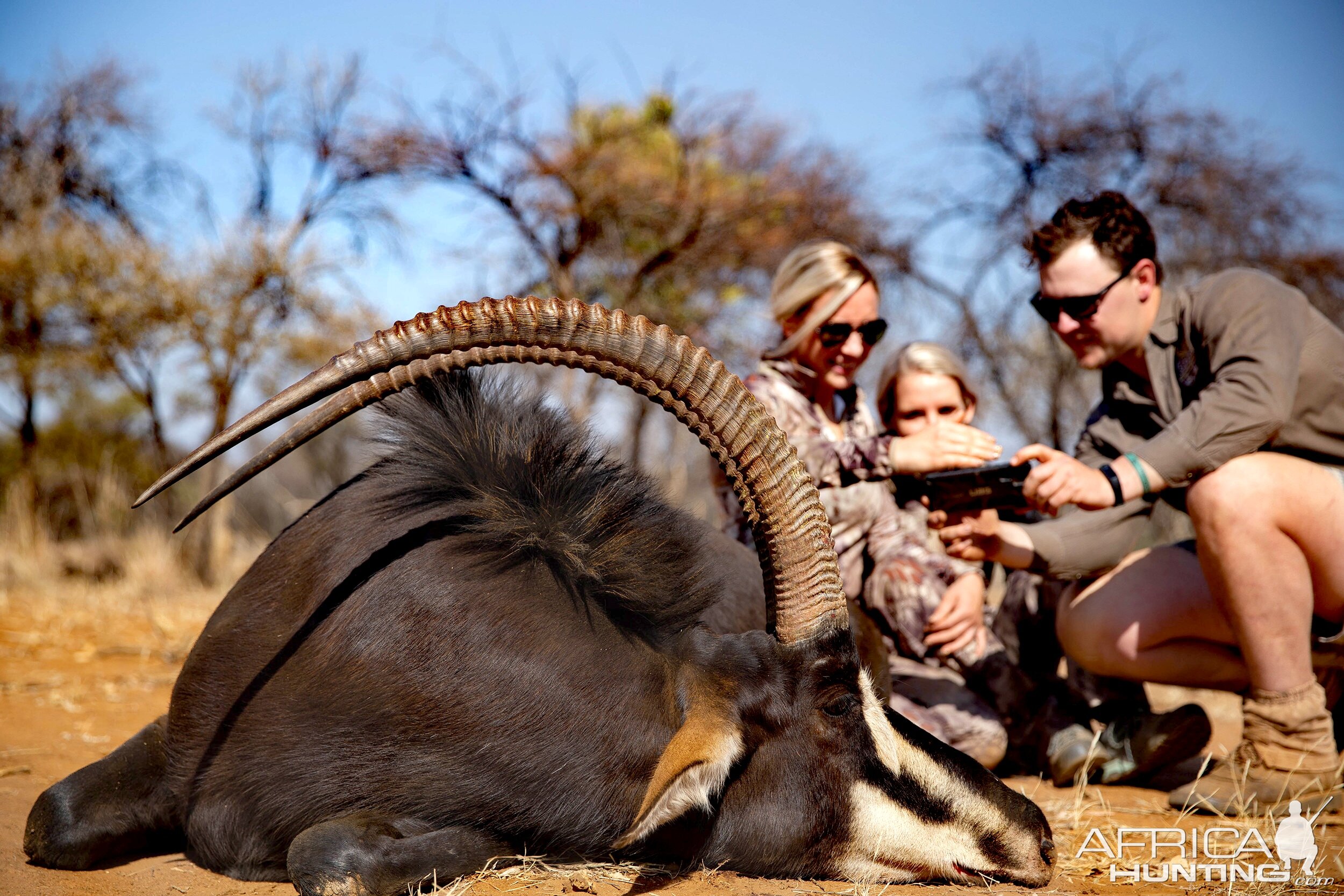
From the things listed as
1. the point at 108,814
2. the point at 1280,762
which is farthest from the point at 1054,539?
the point at 108,814

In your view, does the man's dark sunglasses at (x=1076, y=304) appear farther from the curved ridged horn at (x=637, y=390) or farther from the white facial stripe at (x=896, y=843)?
the white facial stripe at (x=896, y=843)

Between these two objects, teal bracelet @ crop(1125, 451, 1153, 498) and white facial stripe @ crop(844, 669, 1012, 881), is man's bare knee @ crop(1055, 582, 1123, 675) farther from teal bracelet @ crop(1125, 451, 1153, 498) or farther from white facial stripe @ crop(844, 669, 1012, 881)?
white facial stripe @ crop(844, 669, 1012, 881)

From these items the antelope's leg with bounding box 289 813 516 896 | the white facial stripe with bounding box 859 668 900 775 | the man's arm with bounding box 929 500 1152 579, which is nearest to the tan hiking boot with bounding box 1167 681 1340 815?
the man's arm with bounding box 929 500 1152 579

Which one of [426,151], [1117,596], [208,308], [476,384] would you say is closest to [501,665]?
[476,384]

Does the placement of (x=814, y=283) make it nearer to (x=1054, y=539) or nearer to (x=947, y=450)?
(x=947, y=450)

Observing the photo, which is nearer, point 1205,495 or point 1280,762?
point 1280,762

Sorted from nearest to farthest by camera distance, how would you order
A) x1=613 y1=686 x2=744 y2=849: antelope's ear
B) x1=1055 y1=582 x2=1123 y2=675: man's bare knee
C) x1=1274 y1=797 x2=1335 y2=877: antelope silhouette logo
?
x1=613 y1=686 x2=744 y2=849: antelope's ear, x1=1274 y1=797 x2=1335 y2=877: antelope silhouette logo, x1=1055 y1=582 x2=1123 y2=675: man's bare knee

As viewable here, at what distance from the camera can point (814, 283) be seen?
4.74 metres

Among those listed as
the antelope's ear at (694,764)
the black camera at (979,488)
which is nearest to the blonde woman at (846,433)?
the black camera at (979,488)

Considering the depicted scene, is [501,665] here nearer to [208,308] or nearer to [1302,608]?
[1302,608]

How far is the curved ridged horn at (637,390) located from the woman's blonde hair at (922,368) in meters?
2.26

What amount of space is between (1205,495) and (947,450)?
1011mm

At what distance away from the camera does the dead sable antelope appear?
264 cm

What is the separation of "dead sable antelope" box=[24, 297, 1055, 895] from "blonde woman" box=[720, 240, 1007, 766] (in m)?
1.39
